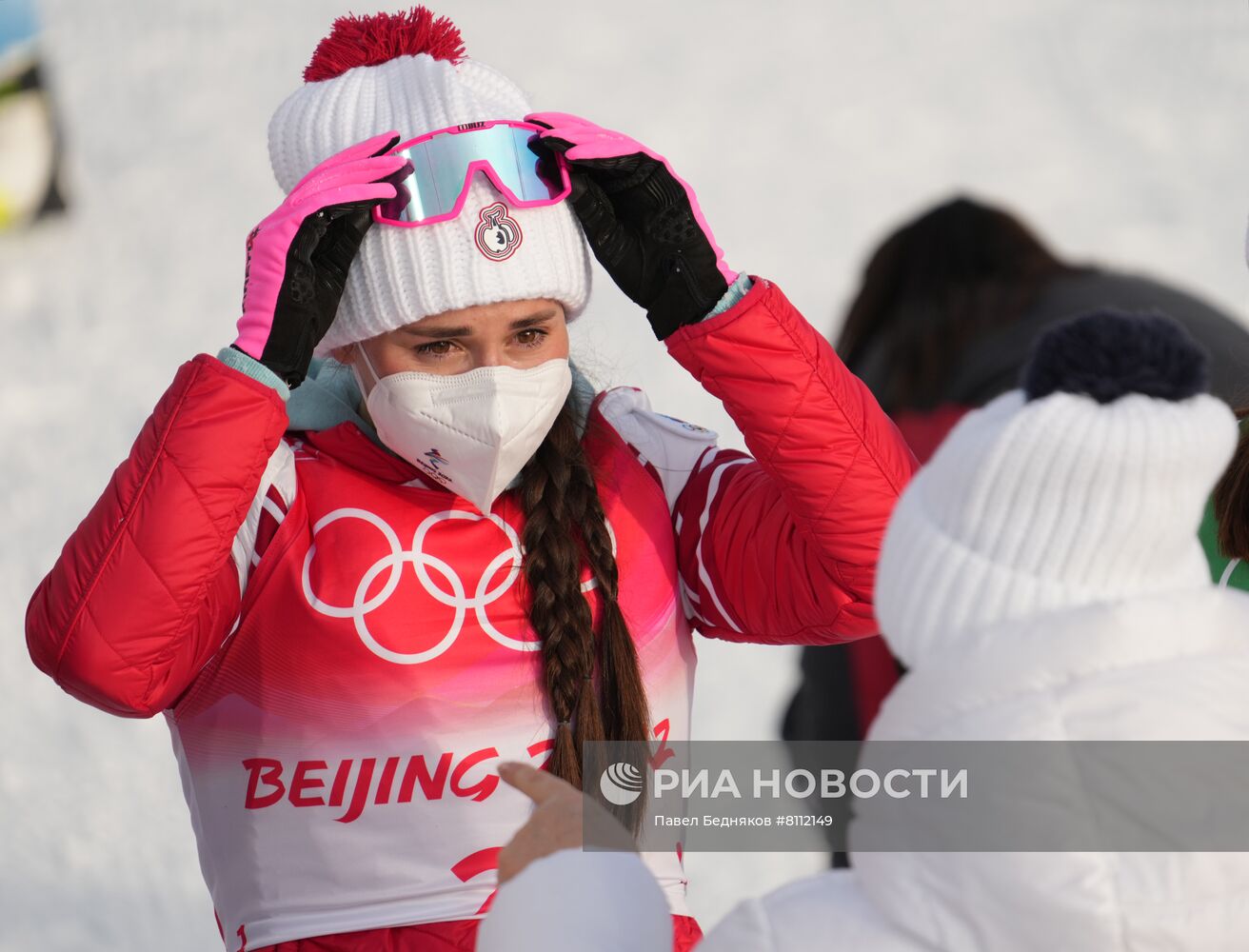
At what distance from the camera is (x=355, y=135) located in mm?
1668

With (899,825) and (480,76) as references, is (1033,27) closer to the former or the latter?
(480,76)

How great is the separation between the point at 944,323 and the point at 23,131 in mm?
2645

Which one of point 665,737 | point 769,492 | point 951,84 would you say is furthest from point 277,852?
point 951,84

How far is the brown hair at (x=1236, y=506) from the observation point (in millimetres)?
1684

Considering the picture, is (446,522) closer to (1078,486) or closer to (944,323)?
(1078,486)

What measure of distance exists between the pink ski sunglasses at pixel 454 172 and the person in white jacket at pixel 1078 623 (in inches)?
34.2

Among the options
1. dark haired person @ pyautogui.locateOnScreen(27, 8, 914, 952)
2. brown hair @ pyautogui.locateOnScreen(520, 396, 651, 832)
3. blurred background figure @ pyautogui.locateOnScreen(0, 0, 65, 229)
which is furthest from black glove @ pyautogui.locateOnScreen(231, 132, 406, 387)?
blurred background figure @ pyautogui.locateOnScreen(0, 0, 65, 229)

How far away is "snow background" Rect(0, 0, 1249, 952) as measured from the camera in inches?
122

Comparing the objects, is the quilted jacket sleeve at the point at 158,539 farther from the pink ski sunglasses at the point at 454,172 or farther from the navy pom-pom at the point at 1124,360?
the navy pom-pom at the point at 1124,360

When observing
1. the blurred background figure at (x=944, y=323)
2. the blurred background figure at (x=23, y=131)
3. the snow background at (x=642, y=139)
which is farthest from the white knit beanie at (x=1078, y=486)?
the blurred background figure at (x=23, y=131)

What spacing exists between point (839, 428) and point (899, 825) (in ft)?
2.69

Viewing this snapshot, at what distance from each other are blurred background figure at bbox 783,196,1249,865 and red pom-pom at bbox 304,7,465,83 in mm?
1067

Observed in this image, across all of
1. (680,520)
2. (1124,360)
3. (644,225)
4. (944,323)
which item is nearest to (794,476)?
(680,520)

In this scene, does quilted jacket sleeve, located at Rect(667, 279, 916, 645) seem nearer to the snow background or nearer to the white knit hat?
the white knit hat
